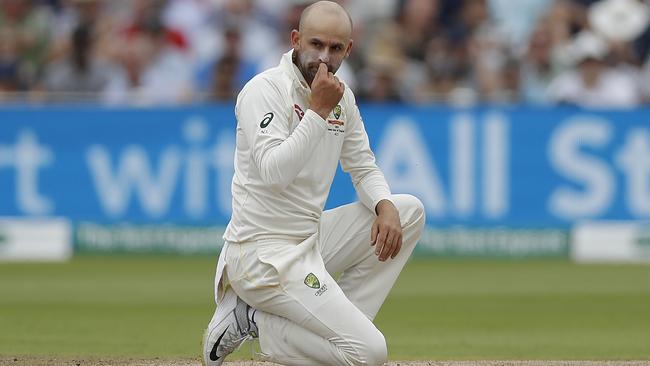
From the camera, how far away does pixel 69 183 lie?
1286cm

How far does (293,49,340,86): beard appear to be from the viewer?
559 centimetres

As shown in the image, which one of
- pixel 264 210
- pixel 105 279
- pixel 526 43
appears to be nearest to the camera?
pixel 264 210

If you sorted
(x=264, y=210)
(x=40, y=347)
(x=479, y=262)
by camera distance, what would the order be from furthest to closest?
1. (x=479, y=262)
2. (x=40, y=347)
3. (x=264, y=210)

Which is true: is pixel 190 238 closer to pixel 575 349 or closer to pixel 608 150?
pixel 608 150

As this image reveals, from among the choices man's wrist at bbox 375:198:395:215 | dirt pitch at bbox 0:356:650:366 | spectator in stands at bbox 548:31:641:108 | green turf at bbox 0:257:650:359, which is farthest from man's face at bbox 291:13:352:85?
spectator in stands at bbox 548:31:641:108

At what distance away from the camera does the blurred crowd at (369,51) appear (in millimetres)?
13164

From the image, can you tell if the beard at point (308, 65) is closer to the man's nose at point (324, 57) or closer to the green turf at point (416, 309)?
the man's nose at point (324, 57)

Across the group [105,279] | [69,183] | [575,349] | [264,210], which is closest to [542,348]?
[575,349]

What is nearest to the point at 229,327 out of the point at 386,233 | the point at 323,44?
the point at 386,233

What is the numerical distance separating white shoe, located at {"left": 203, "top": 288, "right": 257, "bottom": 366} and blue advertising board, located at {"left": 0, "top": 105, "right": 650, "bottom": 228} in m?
6.72

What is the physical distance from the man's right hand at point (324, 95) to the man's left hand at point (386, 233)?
0.62 meters

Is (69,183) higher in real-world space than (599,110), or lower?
lower

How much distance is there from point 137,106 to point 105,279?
223cm

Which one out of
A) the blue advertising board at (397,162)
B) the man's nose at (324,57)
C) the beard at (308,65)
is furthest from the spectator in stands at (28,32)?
the man's nose at (324,57)
